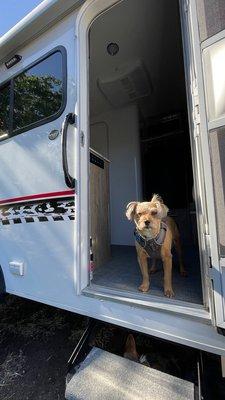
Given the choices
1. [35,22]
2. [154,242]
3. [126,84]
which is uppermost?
[126,84]

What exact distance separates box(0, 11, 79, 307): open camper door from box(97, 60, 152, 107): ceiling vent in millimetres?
1254

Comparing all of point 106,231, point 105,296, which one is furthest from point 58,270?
point 106,231

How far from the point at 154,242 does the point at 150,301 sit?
1.45 feet

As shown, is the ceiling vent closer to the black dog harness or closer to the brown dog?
the brown dog

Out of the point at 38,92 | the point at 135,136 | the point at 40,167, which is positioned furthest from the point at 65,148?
the point at 135,136

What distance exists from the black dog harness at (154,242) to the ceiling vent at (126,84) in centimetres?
210

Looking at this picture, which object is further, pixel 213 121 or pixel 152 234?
pixel 152 234

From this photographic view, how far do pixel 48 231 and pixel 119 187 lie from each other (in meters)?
2.01

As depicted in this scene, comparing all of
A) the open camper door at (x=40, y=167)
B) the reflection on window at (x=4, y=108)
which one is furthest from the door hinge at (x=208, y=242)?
the reflection on window at (x=4, y=108)

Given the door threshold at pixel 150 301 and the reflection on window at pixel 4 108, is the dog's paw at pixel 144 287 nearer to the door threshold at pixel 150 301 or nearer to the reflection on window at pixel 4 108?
the door threshold at pixel 150 301

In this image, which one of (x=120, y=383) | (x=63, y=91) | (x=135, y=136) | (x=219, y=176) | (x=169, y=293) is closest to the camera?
(x=219, y=176)

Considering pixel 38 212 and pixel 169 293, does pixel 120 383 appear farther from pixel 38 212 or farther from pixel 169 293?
pixel 38 212

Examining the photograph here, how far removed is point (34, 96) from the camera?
2260 millimetres

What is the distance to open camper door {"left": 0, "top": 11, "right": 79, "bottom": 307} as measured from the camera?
1893 millimetres
